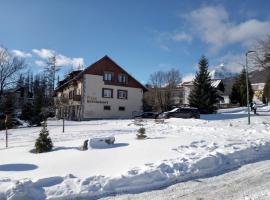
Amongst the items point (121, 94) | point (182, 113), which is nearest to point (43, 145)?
point (182, 113)

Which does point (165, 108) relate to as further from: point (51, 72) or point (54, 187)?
point (54, 187)

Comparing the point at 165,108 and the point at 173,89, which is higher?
the point at 173,89

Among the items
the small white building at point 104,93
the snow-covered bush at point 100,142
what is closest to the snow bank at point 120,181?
the snow-covered bush at point 100,142

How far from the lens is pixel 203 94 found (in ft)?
161

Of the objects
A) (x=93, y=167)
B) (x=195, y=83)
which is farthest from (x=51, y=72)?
(x=93, y=167)

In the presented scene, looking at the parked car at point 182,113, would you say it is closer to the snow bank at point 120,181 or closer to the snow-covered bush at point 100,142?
the snow-covered bush at point 100,142

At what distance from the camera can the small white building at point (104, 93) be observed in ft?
156

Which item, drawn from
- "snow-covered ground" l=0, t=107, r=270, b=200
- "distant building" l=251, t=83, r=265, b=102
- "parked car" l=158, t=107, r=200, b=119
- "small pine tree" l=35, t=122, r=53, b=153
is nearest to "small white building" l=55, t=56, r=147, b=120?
"parked car" l=158, t=107, r=200, b=119

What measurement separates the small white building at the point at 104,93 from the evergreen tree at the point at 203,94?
9.23 m

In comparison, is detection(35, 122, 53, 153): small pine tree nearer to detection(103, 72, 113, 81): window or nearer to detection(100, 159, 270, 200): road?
detection(100, 159, 270, 200): road

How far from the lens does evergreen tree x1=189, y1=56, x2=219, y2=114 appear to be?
160ft

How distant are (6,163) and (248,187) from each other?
7.63 metres

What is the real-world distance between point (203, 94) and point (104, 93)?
1566 cm

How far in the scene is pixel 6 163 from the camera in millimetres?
10391
